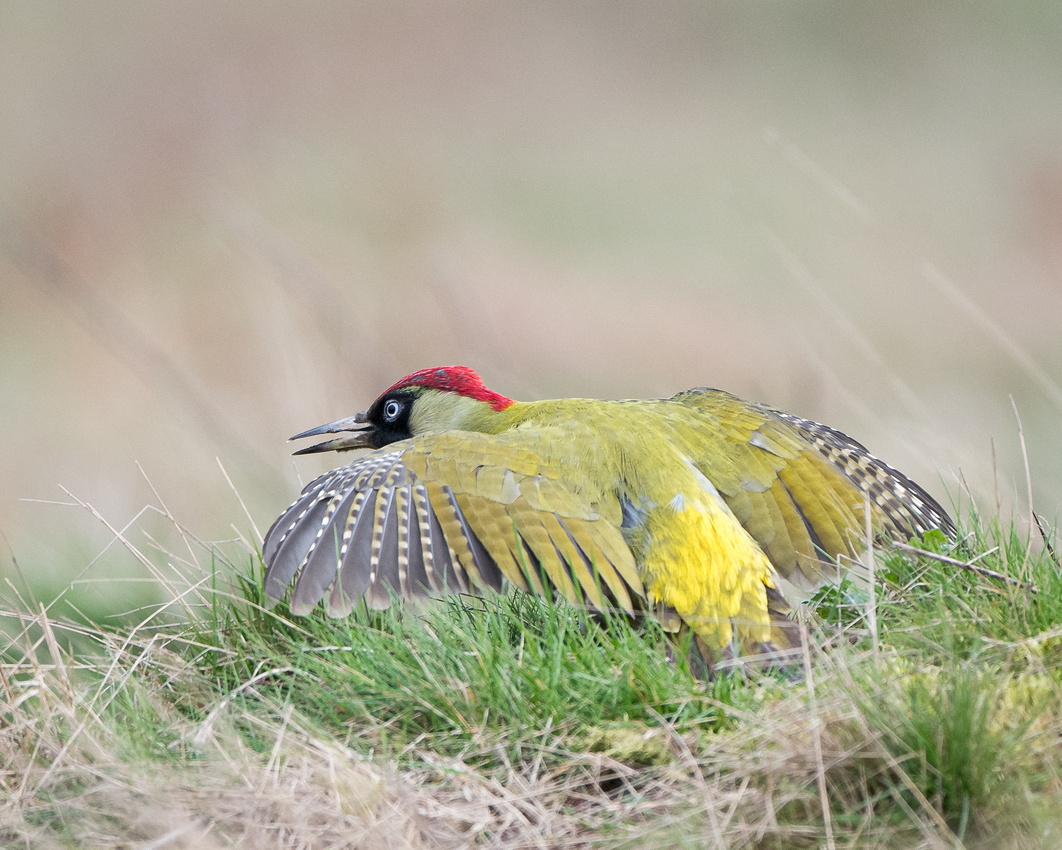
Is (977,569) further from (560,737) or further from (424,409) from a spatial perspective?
(424,409)

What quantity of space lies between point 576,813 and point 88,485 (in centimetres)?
628

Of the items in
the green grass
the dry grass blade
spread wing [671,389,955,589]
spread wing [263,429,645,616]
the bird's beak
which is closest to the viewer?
the green grass

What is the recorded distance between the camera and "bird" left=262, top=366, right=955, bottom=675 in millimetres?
3230

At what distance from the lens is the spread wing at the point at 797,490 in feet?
12.3

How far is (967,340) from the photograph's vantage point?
41.4 feet

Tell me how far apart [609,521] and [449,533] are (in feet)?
1.78

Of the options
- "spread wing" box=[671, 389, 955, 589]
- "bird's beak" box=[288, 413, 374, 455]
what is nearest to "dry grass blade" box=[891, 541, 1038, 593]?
"spread wing" box=[671, 389, 955, 589]

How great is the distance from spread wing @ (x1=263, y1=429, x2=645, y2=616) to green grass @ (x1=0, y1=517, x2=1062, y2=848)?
0.44ft

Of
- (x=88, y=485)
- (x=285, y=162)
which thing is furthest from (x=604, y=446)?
(x=285, y=162)

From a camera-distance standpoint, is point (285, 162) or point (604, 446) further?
point (285, 162)

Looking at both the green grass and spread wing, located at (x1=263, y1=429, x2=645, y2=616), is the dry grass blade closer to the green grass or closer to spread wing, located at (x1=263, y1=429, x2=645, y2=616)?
the green grass

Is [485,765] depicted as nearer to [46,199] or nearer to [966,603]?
[966,603]

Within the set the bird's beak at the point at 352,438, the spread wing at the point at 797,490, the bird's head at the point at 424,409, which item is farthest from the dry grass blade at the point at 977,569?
the bird's beak at the point at 352,438

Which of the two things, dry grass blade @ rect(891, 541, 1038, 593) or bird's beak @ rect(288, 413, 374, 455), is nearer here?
dry grass blade @ rect(891, 541, 1038, 593)
